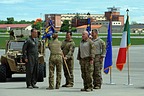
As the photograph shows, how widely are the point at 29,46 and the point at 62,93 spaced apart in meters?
2.62

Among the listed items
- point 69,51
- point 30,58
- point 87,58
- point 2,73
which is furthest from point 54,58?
point 2,73

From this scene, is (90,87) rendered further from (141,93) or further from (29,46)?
(29,46)

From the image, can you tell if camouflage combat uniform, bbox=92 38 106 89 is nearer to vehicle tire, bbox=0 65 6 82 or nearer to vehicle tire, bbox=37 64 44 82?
vehicle tire, bbox=37 64 44 82

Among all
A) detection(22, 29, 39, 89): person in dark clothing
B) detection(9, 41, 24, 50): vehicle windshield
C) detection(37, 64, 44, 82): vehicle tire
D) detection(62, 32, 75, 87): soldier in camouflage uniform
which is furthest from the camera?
detection(9, 41, 24, 50): vehicle windshield

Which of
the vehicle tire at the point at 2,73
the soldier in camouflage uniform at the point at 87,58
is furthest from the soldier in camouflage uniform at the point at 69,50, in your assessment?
the vehicle tire at the point at 2,73

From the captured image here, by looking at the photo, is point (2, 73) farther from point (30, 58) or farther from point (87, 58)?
point (87, 58)

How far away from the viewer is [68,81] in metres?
15.6

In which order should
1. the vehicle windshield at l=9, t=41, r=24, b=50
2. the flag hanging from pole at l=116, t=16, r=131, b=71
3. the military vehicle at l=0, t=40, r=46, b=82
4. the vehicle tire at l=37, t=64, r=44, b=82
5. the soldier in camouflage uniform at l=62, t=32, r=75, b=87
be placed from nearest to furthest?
the soldier in camouflage uniform at l=62, t=32, r=75, b=87 < the flag hanging from pole at l=116, t=16, r=131, b=71 < the vehicle tire at l=37, t=64, r=44, b=82 < the military vehicle at l=0, t=40, r=46, b=82 < the vehicle windshield at l=9, t=41, r=24, b=50

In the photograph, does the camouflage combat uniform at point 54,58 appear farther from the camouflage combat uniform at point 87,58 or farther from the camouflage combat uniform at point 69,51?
the camouflage combat uniform at point 87,58

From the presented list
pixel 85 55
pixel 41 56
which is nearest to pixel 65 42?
pixel 85 55

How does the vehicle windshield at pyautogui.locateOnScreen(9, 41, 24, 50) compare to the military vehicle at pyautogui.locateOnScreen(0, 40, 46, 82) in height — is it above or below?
above

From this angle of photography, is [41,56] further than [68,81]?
Yes

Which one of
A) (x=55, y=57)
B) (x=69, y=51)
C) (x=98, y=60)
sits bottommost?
(x=98, y=60)

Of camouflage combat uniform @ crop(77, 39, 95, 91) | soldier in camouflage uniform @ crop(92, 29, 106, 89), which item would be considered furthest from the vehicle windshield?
camouflage combat uniform @ crop(77, 39, 95, 91)
